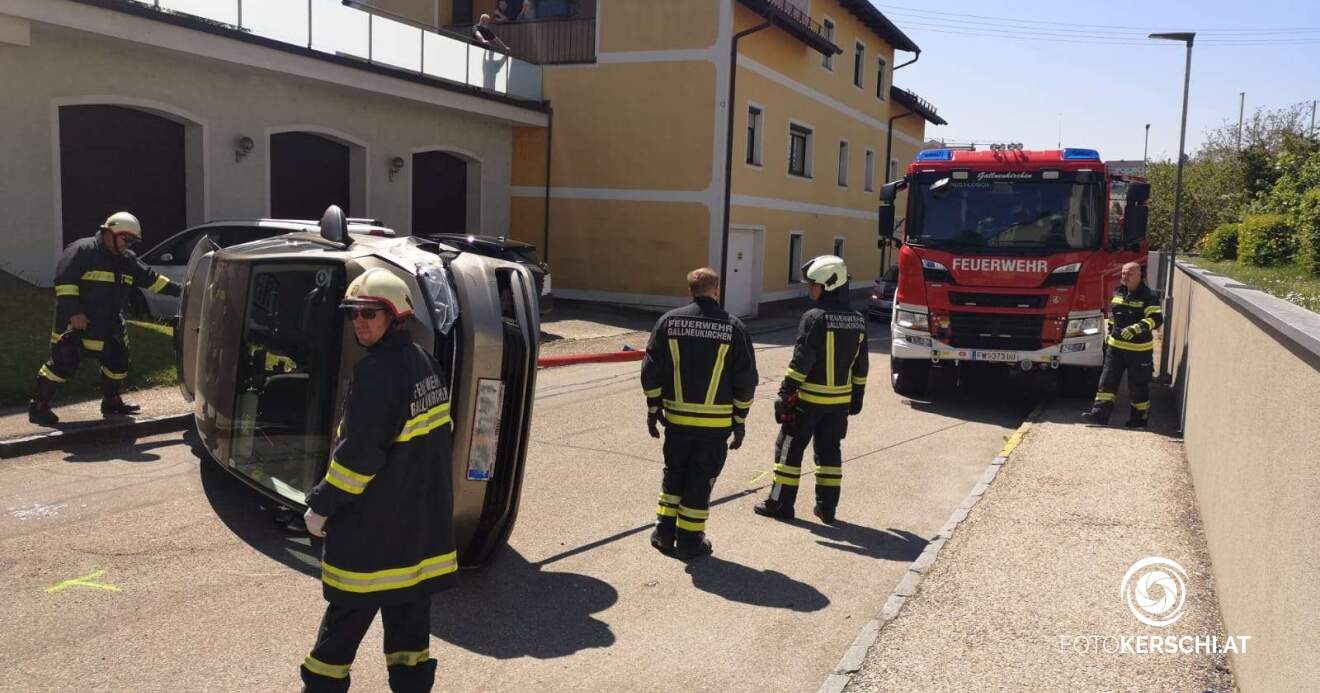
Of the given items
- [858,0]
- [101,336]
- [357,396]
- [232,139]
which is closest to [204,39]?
[232,139]

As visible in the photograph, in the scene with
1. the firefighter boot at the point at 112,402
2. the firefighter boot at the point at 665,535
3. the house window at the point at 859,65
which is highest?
the house window at the point at 859,65

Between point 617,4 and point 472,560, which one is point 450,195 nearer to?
point 617,4

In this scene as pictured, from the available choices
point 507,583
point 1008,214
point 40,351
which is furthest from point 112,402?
point 1008,214

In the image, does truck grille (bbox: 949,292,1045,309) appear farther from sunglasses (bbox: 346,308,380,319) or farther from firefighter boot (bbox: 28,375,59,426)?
sunglasses (bbox: 346,308,380,319)

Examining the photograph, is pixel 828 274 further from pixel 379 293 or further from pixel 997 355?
pixel 997 355

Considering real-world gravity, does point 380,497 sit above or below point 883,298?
above

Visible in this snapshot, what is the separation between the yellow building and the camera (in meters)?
22.1

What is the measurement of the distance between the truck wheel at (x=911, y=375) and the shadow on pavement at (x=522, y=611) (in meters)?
7.69

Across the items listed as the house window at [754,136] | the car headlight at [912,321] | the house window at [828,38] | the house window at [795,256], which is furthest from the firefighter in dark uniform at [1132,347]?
the house window at [828,38]

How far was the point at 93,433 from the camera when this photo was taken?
Result: 851 cm

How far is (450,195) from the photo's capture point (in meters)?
21.7

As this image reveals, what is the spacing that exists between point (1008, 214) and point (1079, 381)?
86.5 inches

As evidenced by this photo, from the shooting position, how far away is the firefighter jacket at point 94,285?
27.9ft

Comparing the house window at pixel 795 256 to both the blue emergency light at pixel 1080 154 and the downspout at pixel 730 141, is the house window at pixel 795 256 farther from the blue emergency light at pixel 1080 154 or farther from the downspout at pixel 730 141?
the blue emergency light at pixel 1080 154
